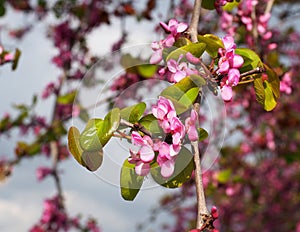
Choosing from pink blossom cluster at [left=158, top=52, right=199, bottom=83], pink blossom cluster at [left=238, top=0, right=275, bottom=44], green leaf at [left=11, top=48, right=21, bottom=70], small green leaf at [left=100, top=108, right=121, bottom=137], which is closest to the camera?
small green leaf at [left=100, top=108, right=121, bottom=137]

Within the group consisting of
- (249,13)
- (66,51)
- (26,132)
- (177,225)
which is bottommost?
(177,225)

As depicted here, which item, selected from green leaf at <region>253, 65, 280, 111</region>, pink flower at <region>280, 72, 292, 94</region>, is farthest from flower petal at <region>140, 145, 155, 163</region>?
pink flower at <region>280, 72, 292, 94</region>

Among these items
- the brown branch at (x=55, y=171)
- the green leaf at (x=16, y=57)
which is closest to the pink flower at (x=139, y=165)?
the green leaf at (x=16, y=57)

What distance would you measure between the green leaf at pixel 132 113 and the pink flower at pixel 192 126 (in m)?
0.12

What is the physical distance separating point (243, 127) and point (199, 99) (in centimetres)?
559

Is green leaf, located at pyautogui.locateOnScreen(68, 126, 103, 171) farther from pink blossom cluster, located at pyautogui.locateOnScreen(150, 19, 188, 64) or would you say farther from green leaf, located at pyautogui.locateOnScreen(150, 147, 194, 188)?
pink blossom cluster, located at pyautogui.locateOnScreen(150, 19, 188, 64)

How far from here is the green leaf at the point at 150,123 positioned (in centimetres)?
129

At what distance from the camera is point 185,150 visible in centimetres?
130

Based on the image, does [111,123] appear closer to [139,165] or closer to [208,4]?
[139,165]

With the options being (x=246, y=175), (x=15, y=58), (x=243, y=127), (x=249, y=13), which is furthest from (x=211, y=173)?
(x=15, y=58)

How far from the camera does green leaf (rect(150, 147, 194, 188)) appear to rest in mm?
1297

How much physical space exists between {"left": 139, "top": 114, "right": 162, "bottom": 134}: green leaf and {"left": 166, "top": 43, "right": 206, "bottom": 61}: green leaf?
0.21 metres

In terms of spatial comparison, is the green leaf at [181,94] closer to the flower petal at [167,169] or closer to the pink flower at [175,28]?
the flower petal at [167,169]

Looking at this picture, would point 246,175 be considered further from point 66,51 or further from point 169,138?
point 169,138
